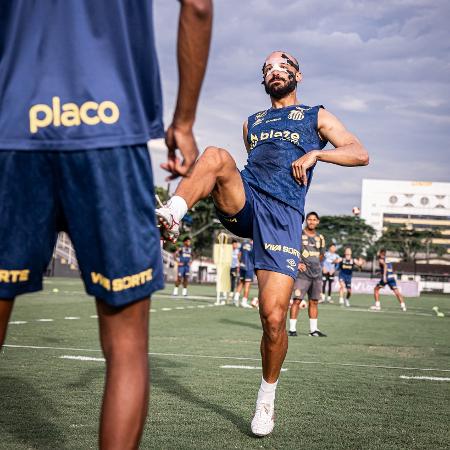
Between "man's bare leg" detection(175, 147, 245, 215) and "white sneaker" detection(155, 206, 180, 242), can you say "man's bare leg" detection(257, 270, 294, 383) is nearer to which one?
"man's bare leg" detection(175, 147, 245, 215)

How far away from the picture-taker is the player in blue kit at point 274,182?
14.6 ft

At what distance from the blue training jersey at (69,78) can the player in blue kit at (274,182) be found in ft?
6.41

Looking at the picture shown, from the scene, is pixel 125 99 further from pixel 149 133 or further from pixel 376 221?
pixel 376 221

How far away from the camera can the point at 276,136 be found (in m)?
4.92

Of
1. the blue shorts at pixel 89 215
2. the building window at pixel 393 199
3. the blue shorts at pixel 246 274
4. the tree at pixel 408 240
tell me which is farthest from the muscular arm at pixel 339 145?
the building window at pixel 393 199

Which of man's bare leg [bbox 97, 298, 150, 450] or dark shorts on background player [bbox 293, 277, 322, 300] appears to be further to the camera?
dark shorts on background player [bbox 293, 277, 322, 300]

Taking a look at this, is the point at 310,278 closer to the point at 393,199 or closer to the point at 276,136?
the point at 276,136

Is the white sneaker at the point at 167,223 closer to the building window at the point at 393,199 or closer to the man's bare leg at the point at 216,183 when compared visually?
the man's bare leg at the point at 216,183

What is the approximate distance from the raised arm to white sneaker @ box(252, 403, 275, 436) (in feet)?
7.35

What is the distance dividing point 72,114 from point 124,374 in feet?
2.61

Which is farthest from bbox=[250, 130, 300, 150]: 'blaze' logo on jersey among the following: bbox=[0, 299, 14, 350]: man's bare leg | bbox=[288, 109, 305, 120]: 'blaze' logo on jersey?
bbox=[0, 299, 14, 350]: man's bare leg

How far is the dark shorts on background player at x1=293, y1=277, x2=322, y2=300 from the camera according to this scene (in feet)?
44.5

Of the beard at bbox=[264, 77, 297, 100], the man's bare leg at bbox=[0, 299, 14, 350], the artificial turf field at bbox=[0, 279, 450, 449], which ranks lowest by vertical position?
the artificial turf field at bbox=[0, 279, 450, 449]

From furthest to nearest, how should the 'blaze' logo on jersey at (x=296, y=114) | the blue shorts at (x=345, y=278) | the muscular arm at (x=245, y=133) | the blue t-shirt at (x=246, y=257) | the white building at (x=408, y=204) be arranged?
1. the white building at (x=408, y=204)
2. the blue shorts at (x=345, y=278)
3. the blue t-shirt at (x=246, y=257)
4. the muscular arm at (x=245, y=133)
5. the 'blaze' logo on jersey at (x=296, y=114)
